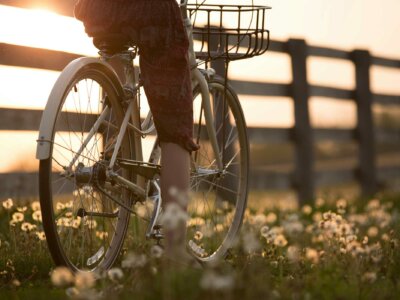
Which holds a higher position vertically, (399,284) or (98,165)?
(98,165)

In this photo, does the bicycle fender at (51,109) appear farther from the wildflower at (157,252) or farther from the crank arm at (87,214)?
the wildflower at (157,252)

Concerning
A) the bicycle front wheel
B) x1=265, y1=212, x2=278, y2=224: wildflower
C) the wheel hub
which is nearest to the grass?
the bicycle front wheel

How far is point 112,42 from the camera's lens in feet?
11.6

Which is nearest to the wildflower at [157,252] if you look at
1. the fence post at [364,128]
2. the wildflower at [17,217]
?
the wildflower at [17,217]

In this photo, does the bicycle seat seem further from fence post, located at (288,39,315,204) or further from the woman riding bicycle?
fence post, located at (288,39,315,204)

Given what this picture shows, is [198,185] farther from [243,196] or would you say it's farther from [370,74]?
[370,74]

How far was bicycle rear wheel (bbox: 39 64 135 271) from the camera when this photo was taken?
326 cm

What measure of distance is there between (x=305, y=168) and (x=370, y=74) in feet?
7.07

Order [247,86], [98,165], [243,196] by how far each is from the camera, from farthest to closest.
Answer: [247,86] < [243,196] < [98,165]

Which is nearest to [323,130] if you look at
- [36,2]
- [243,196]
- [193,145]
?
[36,2]

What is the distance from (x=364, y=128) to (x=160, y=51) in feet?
26.8

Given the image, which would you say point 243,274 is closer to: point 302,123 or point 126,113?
point 126,113

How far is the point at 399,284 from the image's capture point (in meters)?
3.06

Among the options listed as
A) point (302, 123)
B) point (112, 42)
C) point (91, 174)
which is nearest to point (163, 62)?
point (112, 42)
